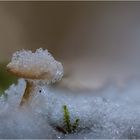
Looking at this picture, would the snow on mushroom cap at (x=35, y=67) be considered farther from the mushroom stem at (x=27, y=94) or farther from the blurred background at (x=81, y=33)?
the blurred background at (x=81, y=33)

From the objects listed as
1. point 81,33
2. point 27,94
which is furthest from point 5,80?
point 81,33

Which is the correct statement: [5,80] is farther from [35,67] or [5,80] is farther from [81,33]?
[81,33]

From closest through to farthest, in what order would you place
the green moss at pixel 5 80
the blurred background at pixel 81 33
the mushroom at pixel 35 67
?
the mushroom at pixel 35 67
the green moss at pixel 5 80
the blurred background at pixel 81 33

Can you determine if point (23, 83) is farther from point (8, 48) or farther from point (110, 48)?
point (110, 48)

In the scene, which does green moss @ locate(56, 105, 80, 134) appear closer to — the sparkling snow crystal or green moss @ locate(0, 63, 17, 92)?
the sparkling snow crystal

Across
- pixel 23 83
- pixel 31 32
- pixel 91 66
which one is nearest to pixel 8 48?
pixel 31 32

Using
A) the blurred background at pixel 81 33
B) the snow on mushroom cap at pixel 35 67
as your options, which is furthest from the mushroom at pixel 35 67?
the blurred background at pixel 81 33
